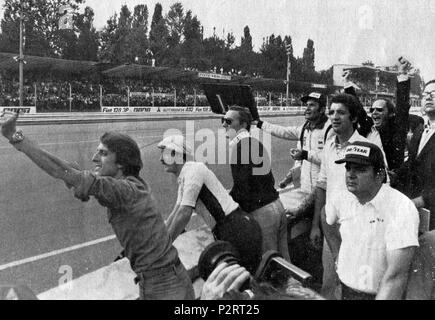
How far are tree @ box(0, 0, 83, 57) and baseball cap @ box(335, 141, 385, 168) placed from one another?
43.7 feet

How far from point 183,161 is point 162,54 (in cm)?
1511

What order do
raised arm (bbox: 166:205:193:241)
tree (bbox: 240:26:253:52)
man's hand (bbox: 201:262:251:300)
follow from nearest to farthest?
man's hand (bbox: 201:262:251:300) → raised arm (bbox: 166:205:193:241) → tree (bbox: 240:26:253:52)

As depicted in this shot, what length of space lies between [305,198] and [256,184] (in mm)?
727

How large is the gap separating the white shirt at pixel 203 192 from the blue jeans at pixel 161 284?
55 centimetres

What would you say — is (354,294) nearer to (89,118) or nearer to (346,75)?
(346,75)

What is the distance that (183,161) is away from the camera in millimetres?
2713

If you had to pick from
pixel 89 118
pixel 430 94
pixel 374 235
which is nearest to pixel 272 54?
pixel 430 94

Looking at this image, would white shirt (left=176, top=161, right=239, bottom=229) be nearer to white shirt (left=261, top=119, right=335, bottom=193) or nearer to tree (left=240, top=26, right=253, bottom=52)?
white shirt (left=261, top=119, right=335, bottom=193)

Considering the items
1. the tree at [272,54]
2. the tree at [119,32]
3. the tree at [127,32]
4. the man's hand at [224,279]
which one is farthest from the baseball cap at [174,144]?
the tree at [272,54]

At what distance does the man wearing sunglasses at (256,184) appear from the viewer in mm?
3031

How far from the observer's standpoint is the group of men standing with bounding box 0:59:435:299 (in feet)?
6.60

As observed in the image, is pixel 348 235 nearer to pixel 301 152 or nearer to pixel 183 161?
pixel 183 161

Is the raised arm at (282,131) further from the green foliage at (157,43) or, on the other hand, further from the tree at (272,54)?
the tree at (272,54)

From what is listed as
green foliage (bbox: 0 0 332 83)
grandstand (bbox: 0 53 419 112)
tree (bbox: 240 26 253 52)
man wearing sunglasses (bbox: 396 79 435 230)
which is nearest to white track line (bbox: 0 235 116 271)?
green foliage (bbox: 0 0 332 83)
